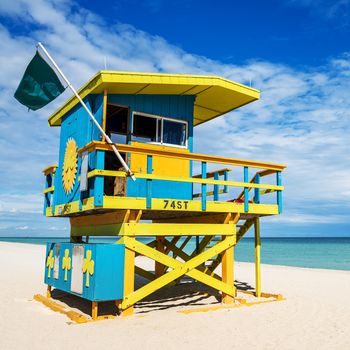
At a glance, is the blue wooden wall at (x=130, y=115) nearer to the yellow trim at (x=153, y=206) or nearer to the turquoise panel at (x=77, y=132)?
the turquoise panel at (x=77, y=132)

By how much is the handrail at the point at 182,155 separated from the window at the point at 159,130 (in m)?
0.81

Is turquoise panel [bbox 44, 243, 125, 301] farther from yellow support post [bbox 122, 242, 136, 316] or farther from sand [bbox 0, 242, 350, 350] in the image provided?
sand [bbox 0, 242, 350, 350]

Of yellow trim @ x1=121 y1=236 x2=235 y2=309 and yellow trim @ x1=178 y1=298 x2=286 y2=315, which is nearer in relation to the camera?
yellow trim @ x1=121 y1=236 x2=235 y2=309

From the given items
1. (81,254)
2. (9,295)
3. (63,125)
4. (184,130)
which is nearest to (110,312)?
(81,254)

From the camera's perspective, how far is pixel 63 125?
40.6 feet

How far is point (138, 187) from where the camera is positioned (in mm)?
10023

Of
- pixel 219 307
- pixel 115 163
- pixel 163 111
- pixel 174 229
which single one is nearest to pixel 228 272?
pixel 219 307

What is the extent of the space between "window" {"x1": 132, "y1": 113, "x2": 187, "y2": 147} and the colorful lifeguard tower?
25 mm

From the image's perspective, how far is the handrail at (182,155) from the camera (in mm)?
8641

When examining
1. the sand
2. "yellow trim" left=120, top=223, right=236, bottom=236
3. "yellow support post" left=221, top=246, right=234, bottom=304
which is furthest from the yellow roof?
the sand

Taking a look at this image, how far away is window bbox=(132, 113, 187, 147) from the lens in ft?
34.4

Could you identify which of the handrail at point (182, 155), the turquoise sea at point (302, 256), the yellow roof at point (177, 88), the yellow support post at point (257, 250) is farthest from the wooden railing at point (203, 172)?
the turquoise sea at point (302, 256)

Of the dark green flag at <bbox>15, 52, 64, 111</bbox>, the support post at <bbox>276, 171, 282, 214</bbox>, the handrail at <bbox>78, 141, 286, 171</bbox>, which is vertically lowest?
the support post at <bbox>276, 171, 282, 214</bbox>

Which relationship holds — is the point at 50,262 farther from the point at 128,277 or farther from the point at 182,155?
the point at 182,155
